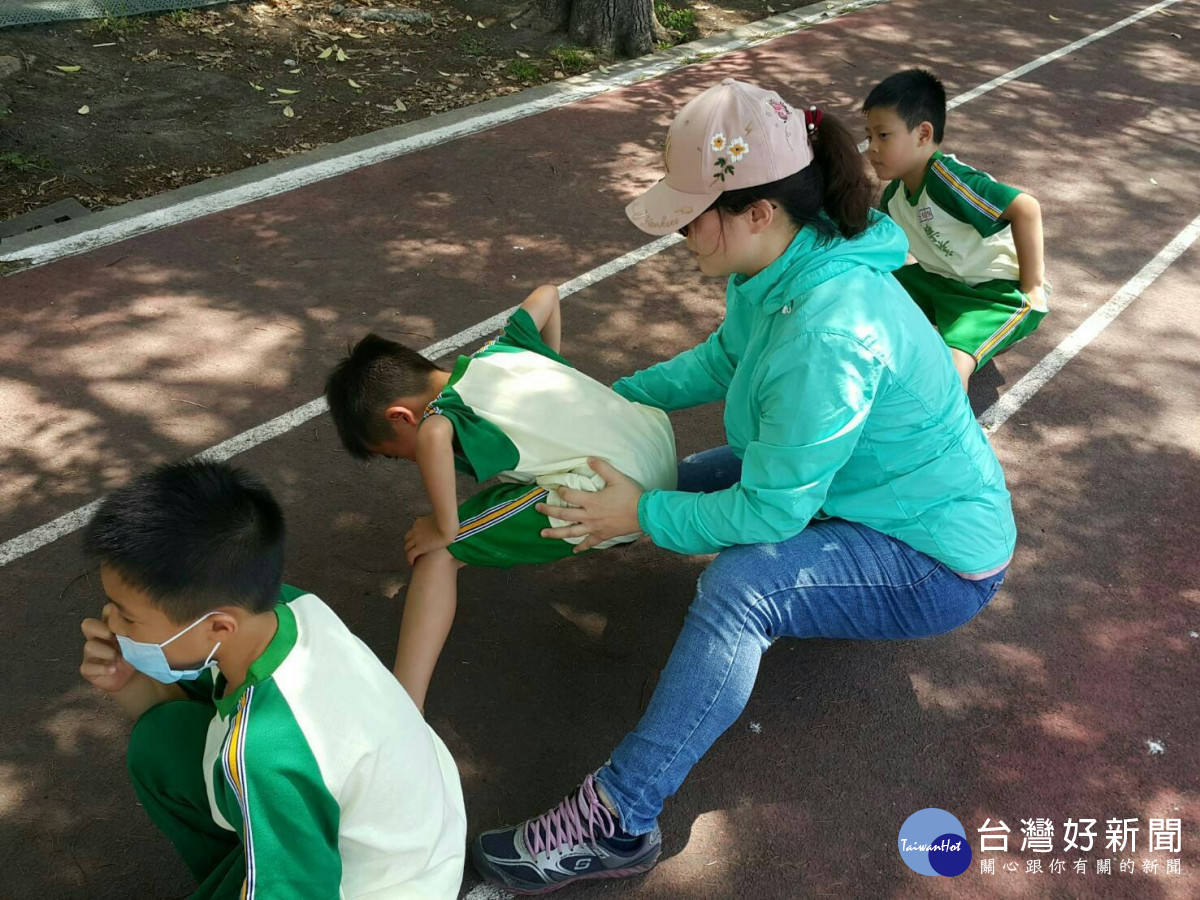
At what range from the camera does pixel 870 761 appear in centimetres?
305

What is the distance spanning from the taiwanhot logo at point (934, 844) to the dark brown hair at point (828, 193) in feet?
5.27

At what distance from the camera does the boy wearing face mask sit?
188 cm

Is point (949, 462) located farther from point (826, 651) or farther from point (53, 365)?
point (53, 365)

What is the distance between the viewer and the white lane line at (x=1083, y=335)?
4.58 m

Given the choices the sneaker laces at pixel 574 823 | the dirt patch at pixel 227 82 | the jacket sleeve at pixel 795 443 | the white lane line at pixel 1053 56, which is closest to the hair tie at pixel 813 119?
the jacket sleeve at pixel 795 443

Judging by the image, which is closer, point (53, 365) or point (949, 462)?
point (949, 462)

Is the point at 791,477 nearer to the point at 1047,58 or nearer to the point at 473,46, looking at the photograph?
the point at 473,46

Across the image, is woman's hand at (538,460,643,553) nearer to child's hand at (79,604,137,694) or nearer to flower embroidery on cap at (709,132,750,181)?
flower embroidery on cap at (709,132,750,181)

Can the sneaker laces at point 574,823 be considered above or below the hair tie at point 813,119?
below

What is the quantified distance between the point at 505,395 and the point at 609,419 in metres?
0.31

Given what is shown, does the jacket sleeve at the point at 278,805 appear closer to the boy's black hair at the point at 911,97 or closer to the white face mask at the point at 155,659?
the white face mask at the point at 155,659

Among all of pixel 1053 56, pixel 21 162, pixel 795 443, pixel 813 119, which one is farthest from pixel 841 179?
pixel 1053 56

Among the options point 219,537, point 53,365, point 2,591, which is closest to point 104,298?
point 53,365

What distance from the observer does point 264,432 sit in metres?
4.14
